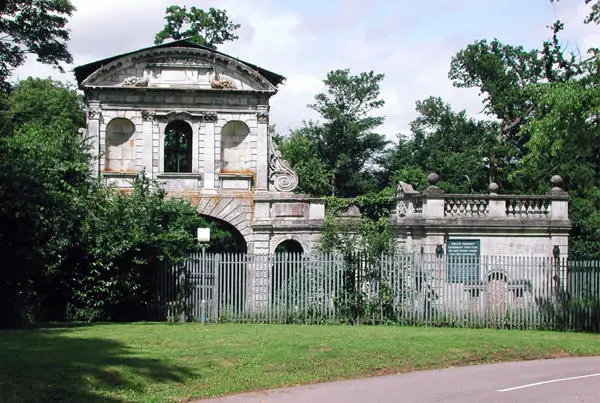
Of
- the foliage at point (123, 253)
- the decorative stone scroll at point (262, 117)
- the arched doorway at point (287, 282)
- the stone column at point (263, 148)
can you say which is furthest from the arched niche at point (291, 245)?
the arched doorway at point (287, 282)

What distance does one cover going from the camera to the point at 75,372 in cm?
1209

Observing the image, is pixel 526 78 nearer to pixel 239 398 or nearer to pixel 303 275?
pixel 303 275

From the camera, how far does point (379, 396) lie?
12.4m

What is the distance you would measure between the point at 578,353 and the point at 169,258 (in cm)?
1177

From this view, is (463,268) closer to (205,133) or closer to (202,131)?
(205,133)

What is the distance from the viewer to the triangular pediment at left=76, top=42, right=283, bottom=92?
104ft

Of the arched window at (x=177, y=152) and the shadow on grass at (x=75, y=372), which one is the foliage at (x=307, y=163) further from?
the shadow on grass at (x=75, y=372)

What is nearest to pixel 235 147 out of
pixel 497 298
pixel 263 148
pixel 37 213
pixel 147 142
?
pixel 263 148

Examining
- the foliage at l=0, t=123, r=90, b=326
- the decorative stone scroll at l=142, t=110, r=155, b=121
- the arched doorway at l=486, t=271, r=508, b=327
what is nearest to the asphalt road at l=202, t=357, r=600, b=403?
the arched doorway at l=486, t=271, r=508, b=327

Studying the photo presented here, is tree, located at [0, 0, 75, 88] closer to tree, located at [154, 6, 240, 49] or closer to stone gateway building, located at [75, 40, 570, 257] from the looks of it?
stone gateway building, located at [75, 40, 570, 257]

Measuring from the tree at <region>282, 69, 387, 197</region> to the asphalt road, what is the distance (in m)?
46.5

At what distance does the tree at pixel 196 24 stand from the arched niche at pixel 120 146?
18064 mm

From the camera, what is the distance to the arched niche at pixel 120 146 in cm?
3225

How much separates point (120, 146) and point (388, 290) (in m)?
13.9
